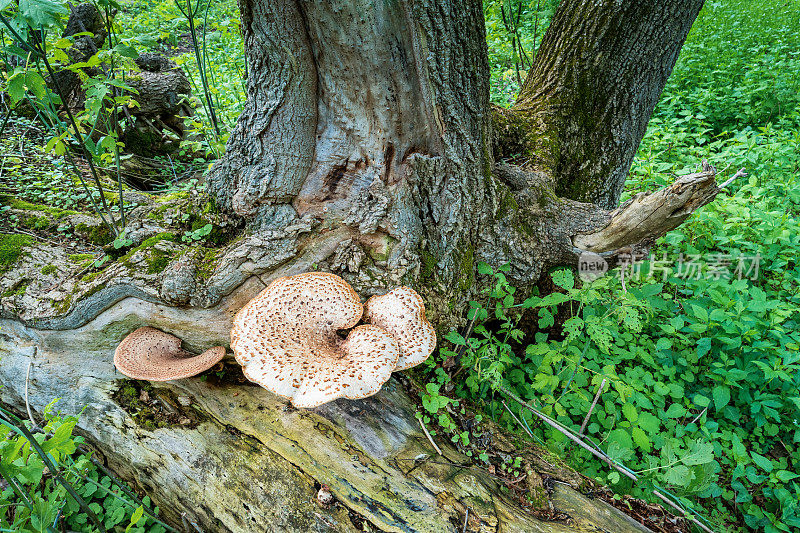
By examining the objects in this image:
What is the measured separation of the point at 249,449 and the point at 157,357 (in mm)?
837

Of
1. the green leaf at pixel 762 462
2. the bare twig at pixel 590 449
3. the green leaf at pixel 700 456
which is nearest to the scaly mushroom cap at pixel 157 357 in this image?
the bare twig at pixel 590 449

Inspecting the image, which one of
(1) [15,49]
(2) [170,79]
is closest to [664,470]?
(1) [15,49]

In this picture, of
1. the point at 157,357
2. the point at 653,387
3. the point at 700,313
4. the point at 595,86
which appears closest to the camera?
the point at 157,357

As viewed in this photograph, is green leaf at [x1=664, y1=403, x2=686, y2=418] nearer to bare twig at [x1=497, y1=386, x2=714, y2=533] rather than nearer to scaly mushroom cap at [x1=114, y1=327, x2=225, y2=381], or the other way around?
bare twig at [x1=497, y1=386, x2=714, y2=533]

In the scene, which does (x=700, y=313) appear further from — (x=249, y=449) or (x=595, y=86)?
(x=249, y=449)

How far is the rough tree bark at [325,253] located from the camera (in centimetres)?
237

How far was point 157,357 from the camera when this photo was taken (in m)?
2.69

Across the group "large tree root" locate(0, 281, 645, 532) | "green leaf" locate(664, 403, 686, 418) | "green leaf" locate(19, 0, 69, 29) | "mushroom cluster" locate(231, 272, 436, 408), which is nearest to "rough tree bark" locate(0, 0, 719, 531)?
"large tree root" locate(0, 281, 645, 532)

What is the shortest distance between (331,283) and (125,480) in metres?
2.02

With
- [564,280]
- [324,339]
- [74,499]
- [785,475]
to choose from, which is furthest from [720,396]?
[74,499]

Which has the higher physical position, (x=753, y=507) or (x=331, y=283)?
(x=331, y=283)

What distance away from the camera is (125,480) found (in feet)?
9.62

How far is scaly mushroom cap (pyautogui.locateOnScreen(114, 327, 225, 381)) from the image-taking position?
8.17ft

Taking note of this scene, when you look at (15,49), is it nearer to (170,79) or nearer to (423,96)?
(423,96)
